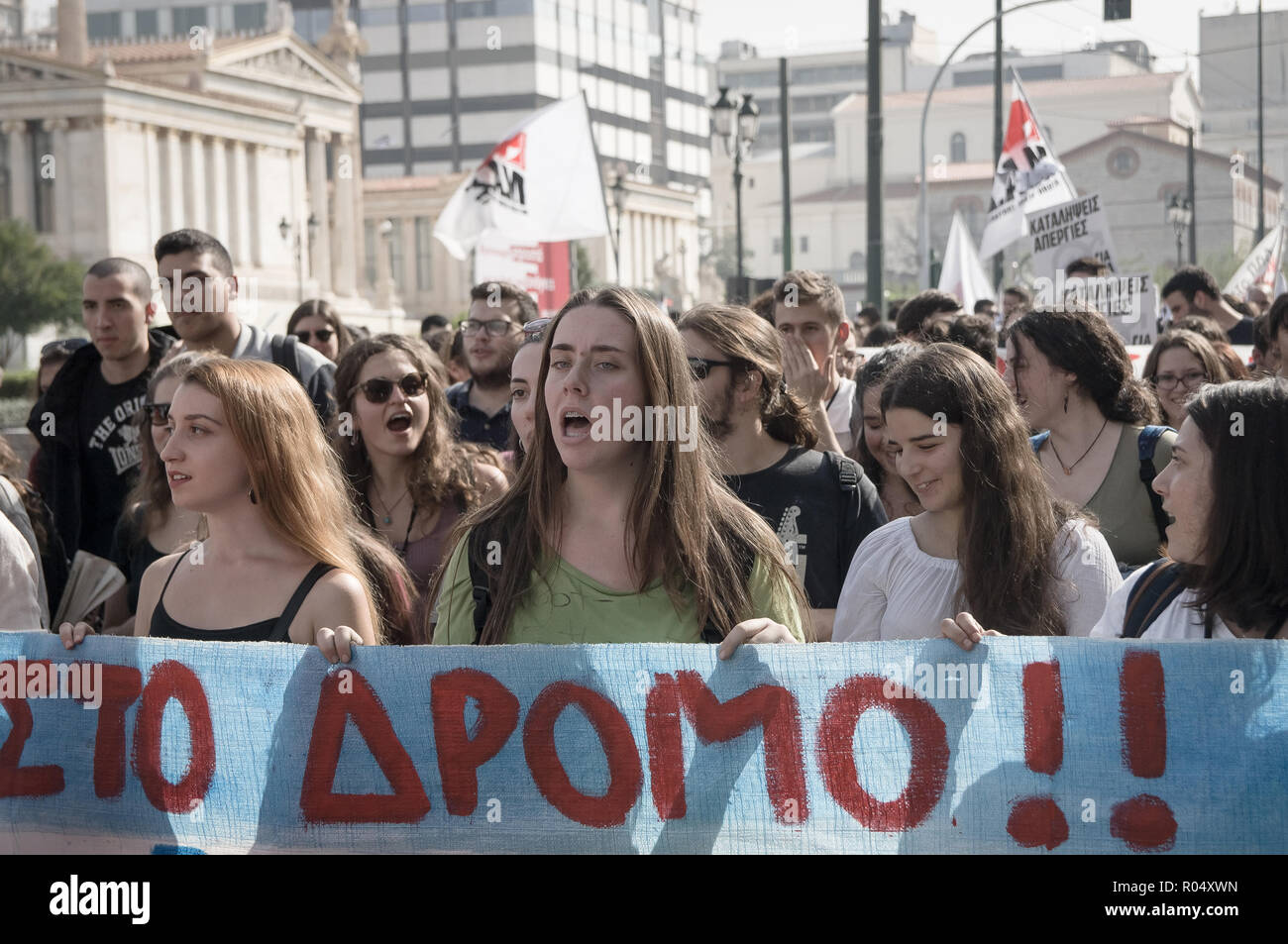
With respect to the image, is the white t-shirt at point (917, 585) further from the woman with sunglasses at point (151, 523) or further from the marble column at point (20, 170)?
the marble column at point (20, 170)

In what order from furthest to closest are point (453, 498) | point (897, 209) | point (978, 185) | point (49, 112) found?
point (897, 209), point (978, 185), point (49, 112), point (453, 498)

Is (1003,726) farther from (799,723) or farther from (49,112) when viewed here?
(49,112)

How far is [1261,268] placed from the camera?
691 inches

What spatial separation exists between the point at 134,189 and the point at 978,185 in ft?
170

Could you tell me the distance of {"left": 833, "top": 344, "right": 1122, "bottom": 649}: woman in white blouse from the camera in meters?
3.55

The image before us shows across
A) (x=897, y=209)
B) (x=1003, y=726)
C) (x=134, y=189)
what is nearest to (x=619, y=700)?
(x=1003, y=726)

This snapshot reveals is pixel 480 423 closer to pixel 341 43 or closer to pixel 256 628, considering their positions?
pixel 256 628

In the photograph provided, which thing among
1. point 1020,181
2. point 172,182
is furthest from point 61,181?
point 1020,181

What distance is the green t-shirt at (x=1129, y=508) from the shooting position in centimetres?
458

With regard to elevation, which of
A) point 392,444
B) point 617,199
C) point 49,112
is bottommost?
point 392,444

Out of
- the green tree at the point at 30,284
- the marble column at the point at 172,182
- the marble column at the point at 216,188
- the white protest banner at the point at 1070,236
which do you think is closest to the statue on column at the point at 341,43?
the marble column at the point at 216,188

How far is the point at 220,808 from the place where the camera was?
314 centimetres

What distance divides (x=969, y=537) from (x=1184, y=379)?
109 inches
